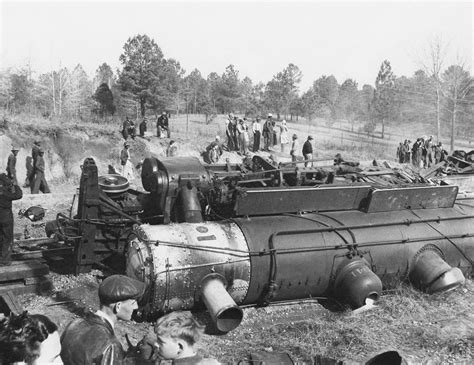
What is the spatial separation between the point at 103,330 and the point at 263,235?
4418 millimetres

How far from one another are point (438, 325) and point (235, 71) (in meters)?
37.7

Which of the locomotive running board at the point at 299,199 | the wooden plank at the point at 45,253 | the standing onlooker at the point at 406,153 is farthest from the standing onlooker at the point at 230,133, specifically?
the locomotive running board at the point at 299,199

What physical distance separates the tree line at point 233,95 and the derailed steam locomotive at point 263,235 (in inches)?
826

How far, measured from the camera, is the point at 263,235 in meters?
7.68

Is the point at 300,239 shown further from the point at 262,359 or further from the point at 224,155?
the point at 224,155

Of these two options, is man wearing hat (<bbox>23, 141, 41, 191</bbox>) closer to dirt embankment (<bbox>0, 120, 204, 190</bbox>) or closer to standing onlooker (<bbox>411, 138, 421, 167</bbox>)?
dirt embankment (<bbox>0, 120, 204, 190</bbox>)

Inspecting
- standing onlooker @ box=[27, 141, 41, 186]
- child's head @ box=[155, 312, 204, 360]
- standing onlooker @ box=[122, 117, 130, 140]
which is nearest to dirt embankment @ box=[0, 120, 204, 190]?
standing onlooker @ box=[122, 117, 130, 140]

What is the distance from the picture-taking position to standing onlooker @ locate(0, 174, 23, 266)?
8422 mm

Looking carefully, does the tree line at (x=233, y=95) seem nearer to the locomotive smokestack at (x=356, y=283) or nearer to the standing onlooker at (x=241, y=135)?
the standing onlooker at (x=241, y=135)

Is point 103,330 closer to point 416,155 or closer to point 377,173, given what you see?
point 377,173

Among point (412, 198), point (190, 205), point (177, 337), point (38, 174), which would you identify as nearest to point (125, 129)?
point (38, 174)

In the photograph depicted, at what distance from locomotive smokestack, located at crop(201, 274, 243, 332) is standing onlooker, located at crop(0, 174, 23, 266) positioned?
3.64 metres

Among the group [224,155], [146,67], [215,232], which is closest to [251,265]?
[215,232]

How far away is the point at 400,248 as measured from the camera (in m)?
8.48
